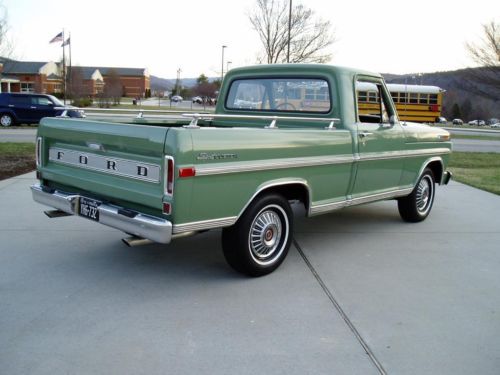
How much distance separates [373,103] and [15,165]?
25.5ft

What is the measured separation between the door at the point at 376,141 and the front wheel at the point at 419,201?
60 cm

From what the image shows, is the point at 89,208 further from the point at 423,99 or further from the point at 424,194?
the point at 423,99

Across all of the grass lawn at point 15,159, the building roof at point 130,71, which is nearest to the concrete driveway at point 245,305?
the grass lawn at point 15,159

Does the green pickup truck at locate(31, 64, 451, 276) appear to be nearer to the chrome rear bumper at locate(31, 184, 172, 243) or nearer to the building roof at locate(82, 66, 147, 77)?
the chrome rear bumper at locate(31, 184, 172, 243)

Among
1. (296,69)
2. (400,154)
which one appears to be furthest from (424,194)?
(296,69)

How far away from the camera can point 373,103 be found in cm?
588

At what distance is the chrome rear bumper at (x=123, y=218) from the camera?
371 centimetres

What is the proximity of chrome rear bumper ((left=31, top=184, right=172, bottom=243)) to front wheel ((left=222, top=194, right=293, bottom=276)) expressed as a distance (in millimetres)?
723

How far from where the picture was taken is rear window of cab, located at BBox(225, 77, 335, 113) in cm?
544

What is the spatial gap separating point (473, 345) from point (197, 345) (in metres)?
1.83

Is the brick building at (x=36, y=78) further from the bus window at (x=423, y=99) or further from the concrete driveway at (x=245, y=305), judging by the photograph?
the concrete driveway at (x=245, y=305)

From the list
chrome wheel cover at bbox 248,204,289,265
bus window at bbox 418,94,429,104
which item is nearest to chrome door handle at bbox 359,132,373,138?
chrome wheel cover at bbox 248,204,289,265

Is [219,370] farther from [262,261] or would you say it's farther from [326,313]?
[262,261]

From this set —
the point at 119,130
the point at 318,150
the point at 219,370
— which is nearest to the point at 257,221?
the point at 318,150
